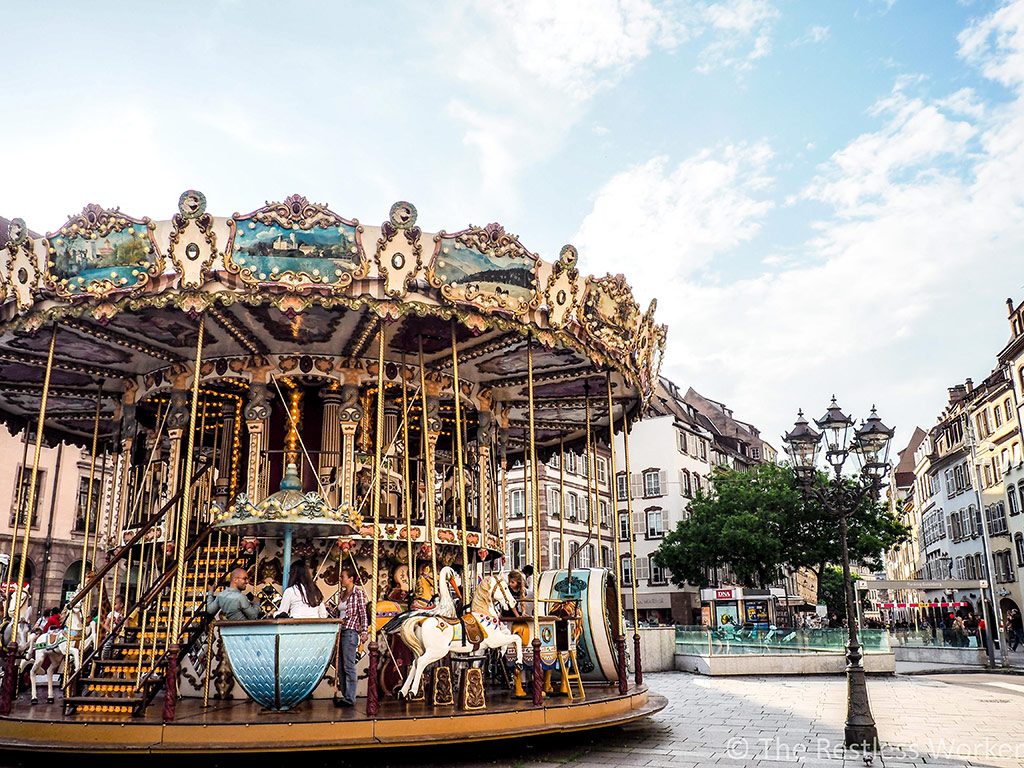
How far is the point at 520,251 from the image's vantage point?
12883 mm

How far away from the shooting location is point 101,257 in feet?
A: 39.5

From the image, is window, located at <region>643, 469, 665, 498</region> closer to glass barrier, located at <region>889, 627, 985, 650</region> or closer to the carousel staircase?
glass barrier, located at <region>889, 627, 985, 650</region>

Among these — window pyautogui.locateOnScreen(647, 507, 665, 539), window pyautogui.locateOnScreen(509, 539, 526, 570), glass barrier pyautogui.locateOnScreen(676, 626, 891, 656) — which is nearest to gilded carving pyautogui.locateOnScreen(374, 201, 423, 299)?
glass barrier pyautogui.locateOnScreen(676, 626, 891, 656)

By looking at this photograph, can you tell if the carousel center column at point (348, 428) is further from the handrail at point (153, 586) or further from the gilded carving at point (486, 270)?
the gilded carving at point (486, 270)

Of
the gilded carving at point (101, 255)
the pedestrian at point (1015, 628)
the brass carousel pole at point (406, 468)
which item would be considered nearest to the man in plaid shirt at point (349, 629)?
the brass carousel pole at point (406, 468)

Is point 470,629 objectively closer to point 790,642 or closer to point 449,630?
point 449,630

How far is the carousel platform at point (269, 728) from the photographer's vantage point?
9500 mm

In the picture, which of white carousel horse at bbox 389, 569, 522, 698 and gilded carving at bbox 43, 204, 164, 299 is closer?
white carousel horse at bbox 389, 569, 522, 698

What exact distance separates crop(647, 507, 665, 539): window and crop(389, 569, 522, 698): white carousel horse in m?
41.5

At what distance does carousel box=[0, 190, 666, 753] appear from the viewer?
416 inches

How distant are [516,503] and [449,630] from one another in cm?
3545

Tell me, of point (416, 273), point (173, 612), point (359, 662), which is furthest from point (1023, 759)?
point (173, 612)

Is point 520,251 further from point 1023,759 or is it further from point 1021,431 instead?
point 1021,431

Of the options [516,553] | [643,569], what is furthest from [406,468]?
[643,569]
